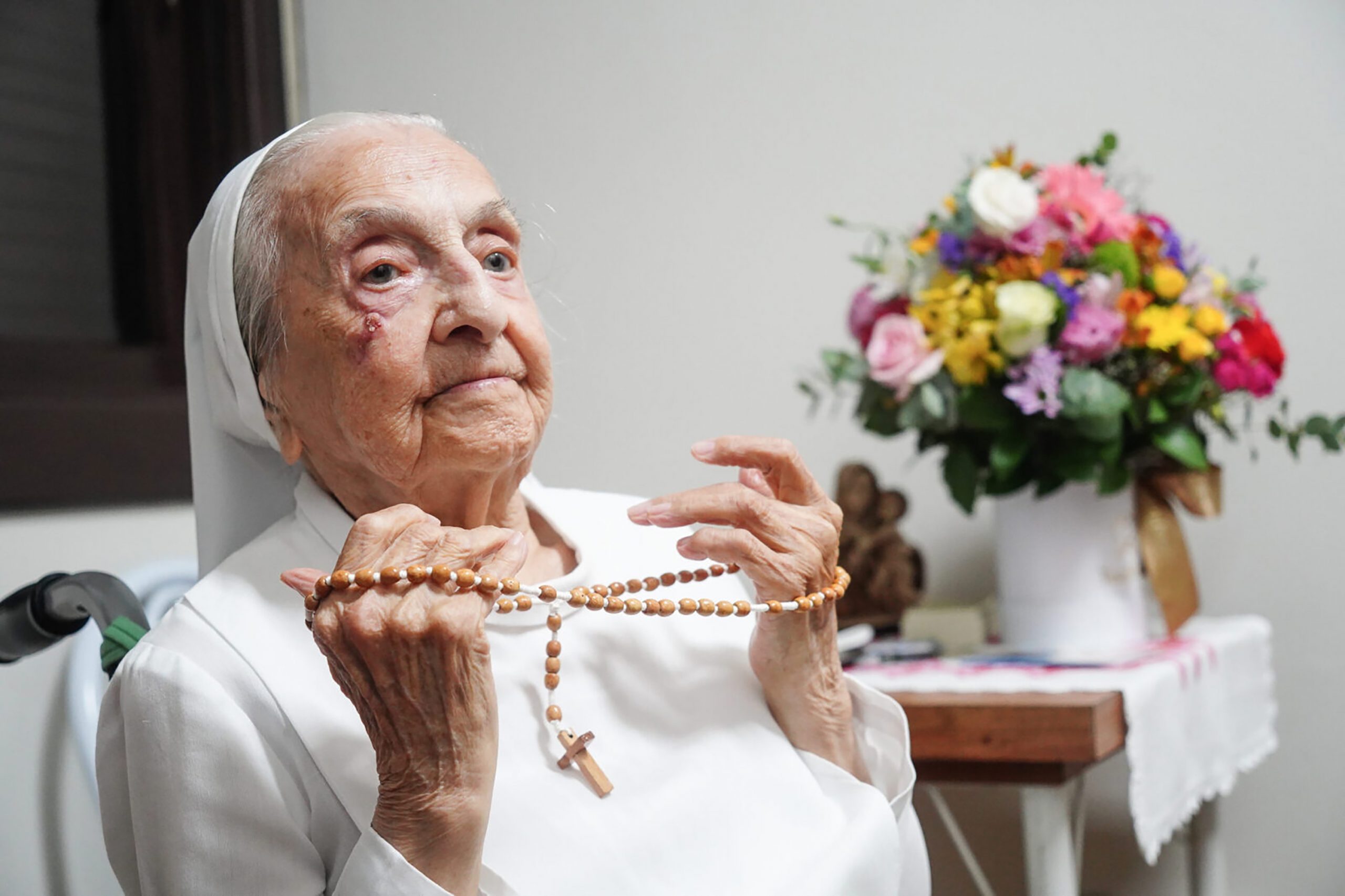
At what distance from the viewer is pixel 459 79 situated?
222cm

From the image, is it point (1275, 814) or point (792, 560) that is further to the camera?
point (1275, 814)

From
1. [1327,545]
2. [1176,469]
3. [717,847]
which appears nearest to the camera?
[717,847]

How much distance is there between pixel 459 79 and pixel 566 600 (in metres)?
1.58

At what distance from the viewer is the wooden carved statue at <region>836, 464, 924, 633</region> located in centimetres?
201

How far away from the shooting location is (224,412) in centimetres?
105

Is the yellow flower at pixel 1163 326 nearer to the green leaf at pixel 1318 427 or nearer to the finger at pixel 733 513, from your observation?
the green leaf at pixel 1318 427

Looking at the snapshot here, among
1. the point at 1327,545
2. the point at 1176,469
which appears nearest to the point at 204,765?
the point at 1176,469

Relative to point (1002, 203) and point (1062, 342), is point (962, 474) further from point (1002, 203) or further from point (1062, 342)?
point (1002, 203)

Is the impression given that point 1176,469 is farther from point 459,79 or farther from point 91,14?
point 91,14

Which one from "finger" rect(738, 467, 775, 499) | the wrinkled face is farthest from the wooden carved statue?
the wrinkled face

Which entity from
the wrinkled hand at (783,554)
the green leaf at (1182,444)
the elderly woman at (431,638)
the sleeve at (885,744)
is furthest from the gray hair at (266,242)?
the green leaf at (1182,444)

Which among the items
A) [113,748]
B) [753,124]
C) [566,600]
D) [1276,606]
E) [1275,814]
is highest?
[753,124]

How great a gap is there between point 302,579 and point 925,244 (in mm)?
1260

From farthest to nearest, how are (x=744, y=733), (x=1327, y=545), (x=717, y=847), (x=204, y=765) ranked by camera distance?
(x=1327, y=545), (x=744, y=733), (x=717, y=847), (x=204, y=765)
